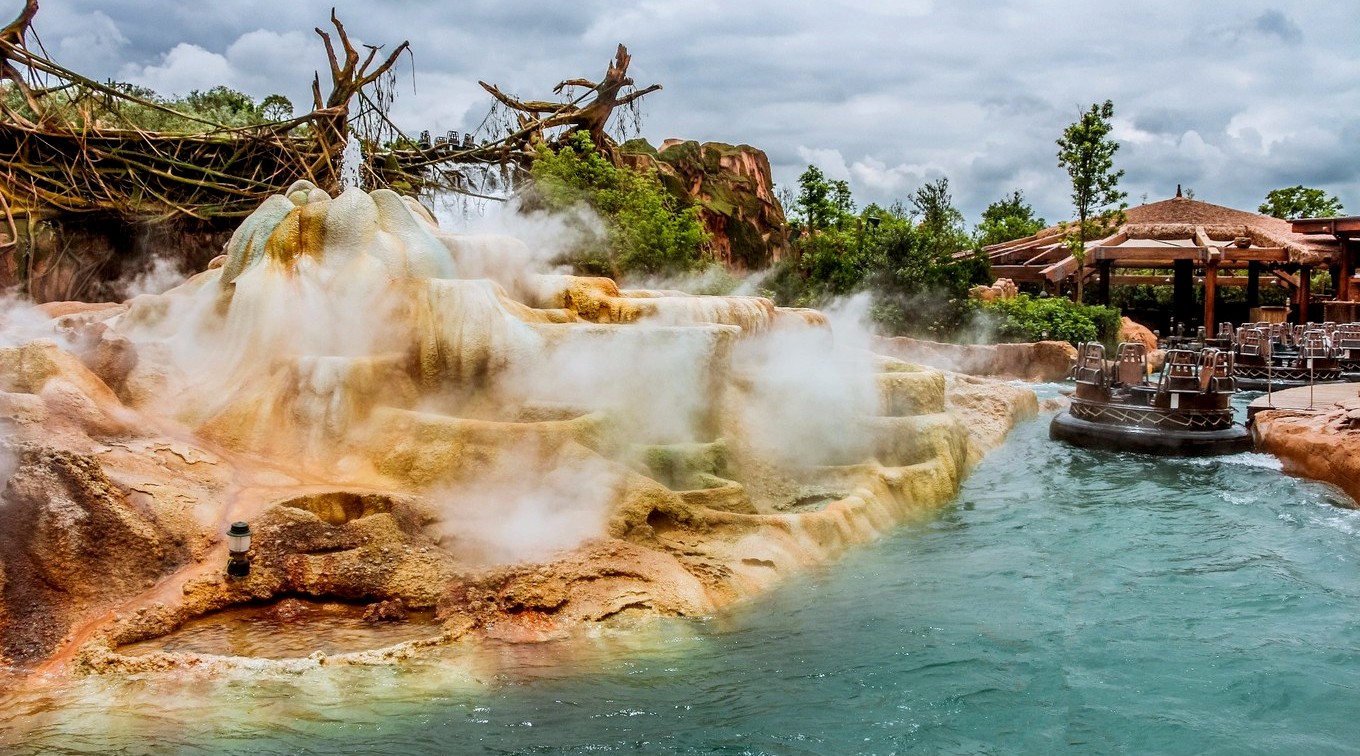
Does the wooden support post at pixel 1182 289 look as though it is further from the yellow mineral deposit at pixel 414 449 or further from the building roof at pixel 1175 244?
the yellow mineral deposit at pixel 414 449

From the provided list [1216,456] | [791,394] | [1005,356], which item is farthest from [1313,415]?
[1005,356]

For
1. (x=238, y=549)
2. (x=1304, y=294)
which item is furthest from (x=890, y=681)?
(x=1304, y=294)

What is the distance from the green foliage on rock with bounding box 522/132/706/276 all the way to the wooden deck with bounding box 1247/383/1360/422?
8316 millimetres

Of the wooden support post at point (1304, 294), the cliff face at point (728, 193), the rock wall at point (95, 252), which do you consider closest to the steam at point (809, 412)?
the rock wall at point (95, 252)

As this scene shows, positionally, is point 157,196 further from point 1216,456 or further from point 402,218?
point 1216,456

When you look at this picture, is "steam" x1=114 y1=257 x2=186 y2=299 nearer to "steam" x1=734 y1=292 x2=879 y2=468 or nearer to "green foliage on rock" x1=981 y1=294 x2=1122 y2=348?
"steam" x1=734 y1=292 x2=879 y2=468

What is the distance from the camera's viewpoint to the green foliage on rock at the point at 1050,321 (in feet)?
64.8

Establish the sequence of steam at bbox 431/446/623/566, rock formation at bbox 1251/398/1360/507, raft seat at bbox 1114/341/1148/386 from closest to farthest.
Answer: steam at bbox 431/446/623/566
rock formation at bbox 1251/398/1360/507
raft seat at bbox 1114/341/1148/386

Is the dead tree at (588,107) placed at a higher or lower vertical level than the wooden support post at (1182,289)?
higher

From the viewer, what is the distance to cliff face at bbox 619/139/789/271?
22359mm

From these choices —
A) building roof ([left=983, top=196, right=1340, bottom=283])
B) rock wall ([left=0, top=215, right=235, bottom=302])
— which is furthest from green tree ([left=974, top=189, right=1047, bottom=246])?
rock wall ([left=0, top=215, right=235, bottom=302])

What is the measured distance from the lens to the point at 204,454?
6.51m

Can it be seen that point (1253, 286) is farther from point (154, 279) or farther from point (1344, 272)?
point (154, 279)

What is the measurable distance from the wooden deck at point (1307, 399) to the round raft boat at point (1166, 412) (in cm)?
54
